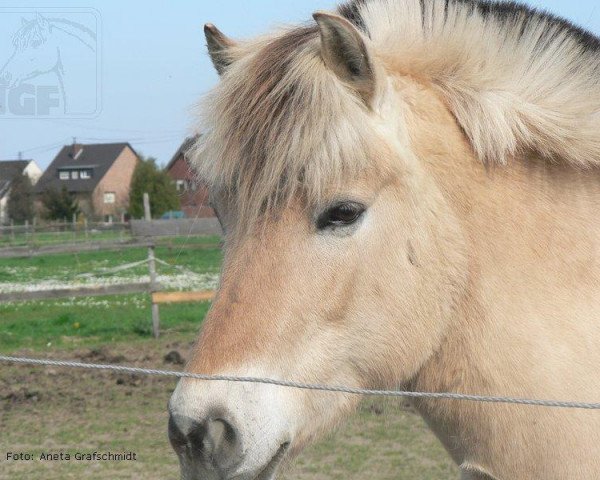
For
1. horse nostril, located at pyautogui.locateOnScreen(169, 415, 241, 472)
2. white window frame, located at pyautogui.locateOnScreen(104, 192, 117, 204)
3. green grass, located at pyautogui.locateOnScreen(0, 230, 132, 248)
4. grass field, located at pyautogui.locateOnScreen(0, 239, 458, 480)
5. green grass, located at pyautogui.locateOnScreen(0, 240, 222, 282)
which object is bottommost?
green grass, located at pyautogui.locateOnScreen(0, 230, 132, 248)

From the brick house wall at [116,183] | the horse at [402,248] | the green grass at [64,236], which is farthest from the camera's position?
the brick house wall at [116,183]

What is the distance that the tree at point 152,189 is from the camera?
52.4 m

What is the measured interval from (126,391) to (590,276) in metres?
6.48

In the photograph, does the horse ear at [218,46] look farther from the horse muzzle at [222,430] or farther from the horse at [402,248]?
the horse muzzle at [222,430]

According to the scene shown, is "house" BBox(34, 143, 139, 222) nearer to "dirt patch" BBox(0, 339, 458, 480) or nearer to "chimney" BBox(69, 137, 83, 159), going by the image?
"chimney" BBox(69, 137, 83, 159)

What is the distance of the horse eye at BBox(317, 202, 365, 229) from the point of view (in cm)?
217

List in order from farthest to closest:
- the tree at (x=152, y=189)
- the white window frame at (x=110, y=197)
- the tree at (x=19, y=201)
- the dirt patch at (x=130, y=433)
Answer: the white window frame at (x=110, y=197), the tree at (x=19, y=201), the tree at (x=152, y=189), the dirt patch at (x=130, y=433)

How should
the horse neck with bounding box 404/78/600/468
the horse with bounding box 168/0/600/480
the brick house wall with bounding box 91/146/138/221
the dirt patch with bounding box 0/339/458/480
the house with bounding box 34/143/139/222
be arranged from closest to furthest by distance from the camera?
the horse with bounding box 168/0/600/480 < the horse neck with bounding box 404/78/600/468 < the dirt patch with bounding box 0/339/458/480 < the brick house wall with bounding box 91/146/138/221 < the house with bounding box 34/143/139/222

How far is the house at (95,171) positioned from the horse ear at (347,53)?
70.8 metres

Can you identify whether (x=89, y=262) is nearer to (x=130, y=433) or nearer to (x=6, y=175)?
(x=130, y=433)

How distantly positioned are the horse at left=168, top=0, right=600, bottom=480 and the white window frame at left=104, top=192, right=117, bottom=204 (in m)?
74.0

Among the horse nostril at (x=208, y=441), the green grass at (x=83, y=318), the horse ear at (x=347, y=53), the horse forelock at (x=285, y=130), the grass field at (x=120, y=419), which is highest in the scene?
the horse ear at (x=347, y=53)

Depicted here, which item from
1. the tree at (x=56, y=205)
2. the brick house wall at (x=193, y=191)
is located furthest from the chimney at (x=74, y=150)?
the brick house wall at (x=193, y=191)

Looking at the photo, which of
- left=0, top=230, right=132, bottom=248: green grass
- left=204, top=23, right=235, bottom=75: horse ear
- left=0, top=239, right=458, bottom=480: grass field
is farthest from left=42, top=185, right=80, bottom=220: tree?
left=204, top=23, right=235, bottom=75: horse ear
